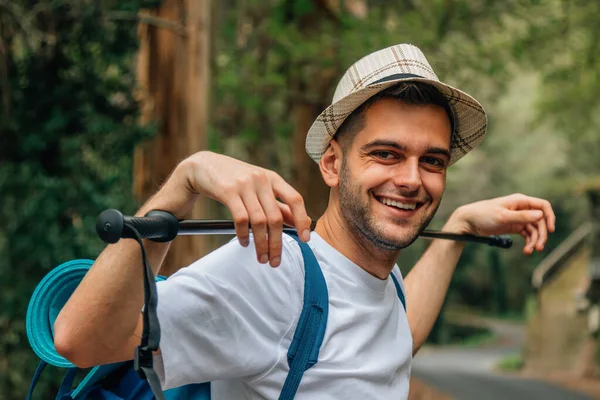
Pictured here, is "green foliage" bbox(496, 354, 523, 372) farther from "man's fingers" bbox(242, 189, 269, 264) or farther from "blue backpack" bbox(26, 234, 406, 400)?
"man's fingers" bbox(242, 189, 269, 264)

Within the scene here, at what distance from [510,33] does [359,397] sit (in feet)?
33.1

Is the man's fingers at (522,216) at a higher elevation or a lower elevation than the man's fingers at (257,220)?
lower

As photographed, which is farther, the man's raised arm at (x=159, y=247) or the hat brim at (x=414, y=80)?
the hat brim at (x=414, y=80)

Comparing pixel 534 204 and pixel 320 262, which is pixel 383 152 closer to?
pixel 320 262

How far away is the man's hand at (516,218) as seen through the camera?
2852 millimetres

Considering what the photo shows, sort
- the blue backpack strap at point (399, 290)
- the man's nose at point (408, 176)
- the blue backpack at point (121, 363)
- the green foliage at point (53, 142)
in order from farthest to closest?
the green foliage at point (53, 142)
the blue backpack strap at point (399, 290)
the man's nose at point (408, 176)
the blue backpack at point (121, 363)

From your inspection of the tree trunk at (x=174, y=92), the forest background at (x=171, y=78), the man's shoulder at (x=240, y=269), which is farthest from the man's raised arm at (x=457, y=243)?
the tree trunk at (x=174, y=92)

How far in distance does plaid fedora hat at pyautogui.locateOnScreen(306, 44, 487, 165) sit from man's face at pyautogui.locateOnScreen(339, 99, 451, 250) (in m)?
0.06

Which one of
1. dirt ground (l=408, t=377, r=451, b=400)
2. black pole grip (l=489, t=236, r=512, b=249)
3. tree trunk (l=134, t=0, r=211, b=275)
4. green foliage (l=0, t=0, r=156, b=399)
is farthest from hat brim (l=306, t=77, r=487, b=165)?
dirt ground (l=408, t=377, r=451, b=400)

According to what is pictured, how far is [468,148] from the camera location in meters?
2.66

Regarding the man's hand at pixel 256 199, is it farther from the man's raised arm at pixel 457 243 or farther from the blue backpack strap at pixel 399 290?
the man's raised arm at pixel 457 243

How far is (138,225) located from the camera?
1.62 m

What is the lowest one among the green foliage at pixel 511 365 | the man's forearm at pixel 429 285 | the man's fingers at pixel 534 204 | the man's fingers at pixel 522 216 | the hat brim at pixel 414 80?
the green foliage at pixel 511 365

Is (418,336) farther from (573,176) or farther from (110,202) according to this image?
(573,176)
